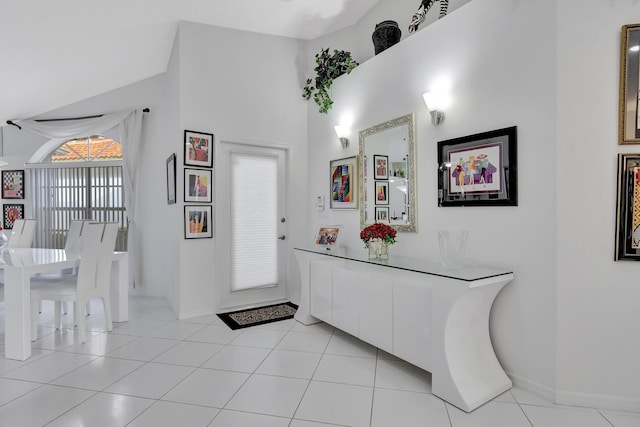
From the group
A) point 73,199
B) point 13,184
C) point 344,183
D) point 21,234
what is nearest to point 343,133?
point 344,183

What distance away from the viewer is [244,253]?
152 inches

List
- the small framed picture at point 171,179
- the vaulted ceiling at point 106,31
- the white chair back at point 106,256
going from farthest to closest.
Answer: the small framed picture at point 171,179
the white chair back at point 106,256
the vaulted ceiling at point 106,31

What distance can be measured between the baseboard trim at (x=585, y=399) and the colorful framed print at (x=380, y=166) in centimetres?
196

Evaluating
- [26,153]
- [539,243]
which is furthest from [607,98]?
[26,153]

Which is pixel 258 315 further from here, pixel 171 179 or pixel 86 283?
pixel 171 179

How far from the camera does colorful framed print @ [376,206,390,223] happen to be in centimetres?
303

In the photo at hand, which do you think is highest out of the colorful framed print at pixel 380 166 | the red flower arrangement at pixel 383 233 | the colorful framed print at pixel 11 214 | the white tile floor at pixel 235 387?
the colorful framed print at pixel 380 166

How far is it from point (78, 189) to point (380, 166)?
4709mm

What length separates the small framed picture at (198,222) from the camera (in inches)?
137

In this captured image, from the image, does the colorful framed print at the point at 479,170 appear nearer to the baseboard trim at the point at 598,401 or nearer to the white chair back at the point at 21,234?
the baseboard trim at the point at 598,401

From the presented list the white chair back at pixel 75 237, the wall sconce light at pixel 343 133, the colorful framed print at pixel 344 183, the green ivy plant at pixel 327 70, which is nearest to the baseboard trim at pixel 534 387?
the colorful framed print at pixel 344 183

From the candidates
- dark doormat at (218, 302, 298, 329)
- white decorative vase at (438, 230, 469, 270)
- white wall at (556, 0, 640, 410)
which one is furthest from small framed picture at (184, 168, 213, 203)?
white wall at (556, 0, 640, 410)

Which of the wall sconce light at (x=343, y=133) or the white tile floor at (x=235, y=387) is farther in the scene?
the wall sconce light at (x=343, y=133)

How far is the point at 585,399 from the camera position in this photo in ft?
6.10
